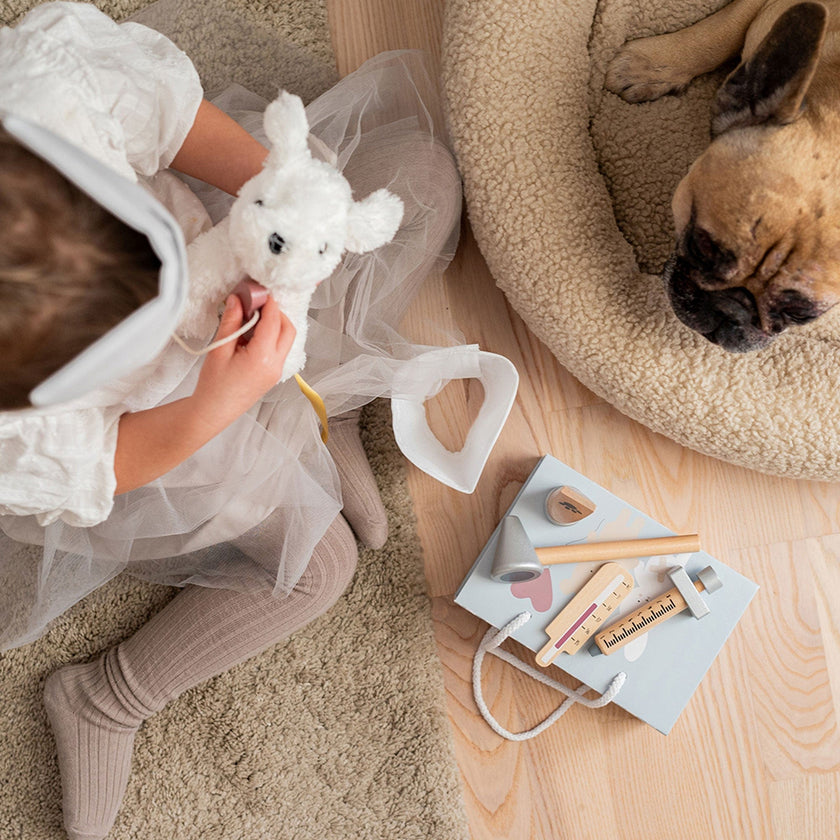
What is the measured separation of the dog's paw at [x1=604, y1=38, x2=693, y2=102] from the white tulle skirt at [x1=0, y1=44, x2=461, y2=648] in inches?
10.0

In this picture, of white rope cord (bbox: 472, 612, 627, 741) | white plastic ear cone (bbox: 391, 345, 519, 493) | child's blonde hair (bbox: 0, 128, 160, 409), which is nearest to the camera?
child's blonde hair (bbox: 0, 128, 160, 409)

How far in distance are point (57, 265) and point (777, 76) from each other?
69 centimetres

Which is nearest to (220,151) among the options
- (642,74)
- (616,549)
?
(642,74)

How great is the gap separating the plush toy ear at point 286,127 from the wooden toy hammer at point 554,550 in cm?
59

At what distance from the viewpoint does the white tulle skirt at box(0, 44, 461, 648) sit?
0.90m

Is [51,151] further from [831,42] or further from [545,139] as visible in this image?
[831,42]

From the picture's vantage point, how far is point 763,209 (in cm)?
78

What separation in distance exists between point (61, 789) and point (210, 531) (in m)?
0.49

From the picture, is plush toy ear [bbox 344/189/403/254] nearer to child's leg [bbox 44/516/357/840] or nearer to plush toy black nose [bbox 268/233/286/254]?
plush toy black nose [bbox 268/233/286/254]

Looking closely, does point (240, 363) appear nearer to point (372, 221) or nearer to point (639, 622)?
point (372, 221)

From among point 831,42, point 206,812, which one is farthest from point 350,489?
point 831,42

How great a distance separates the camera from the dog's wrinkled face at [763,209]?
2.53 feet

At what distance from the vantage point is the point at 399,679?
1.12 meters

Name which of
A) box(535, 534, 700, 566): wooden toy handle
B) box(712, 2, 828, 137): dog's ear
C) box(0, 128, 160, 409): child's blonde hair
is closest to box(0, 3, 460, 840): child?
box(0, 128, 160, 409): child's blonde hair
